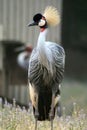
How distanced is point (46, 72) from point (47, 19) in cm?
69

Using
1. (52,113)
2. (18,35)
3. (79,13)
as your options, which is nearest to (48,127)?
(52,113)

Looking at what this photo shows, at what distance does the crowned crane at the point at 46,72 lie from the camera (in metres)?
9.20

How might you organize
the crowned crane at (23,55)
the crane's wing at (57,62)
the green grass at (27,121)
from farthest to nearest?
1. the crowned crane at (23,55)
2. the crane's wing at (57,62)
3. the green grass at (27,121)

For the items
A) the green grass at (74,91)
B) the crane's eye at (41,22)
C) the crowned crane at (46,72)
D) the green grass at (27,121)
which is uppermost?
the crane's eye at (41,22)

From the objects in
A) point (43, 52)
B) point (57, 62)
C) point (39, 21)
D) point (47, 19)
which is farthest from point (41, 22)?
point (57, 62)

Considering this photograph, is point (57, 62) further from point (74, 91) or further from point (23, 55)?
point (74, 91)

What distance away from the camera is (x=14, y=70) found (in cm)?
1772

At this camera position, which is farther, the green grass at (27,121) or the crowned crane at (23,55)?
the crowned crane at (23,55)

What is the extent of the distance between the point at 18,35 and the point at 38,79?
26.7 feet

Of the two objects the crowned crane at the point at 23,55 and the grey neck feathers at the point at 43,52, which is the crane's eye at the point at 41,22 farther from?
the crowned crane at the point at 23,55

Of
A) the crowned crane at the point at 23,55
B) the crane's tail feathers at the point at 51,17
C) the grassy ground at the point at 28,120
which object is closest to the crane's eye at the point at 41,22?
the crane's tail feathers at the point at 51,17

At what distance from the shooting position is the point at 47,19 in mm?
9297

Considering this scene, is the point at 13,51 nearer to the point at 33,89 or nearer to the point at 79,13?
the point at 79,13

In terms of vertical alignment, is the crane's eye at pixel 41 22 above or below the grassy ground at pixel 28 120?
above
